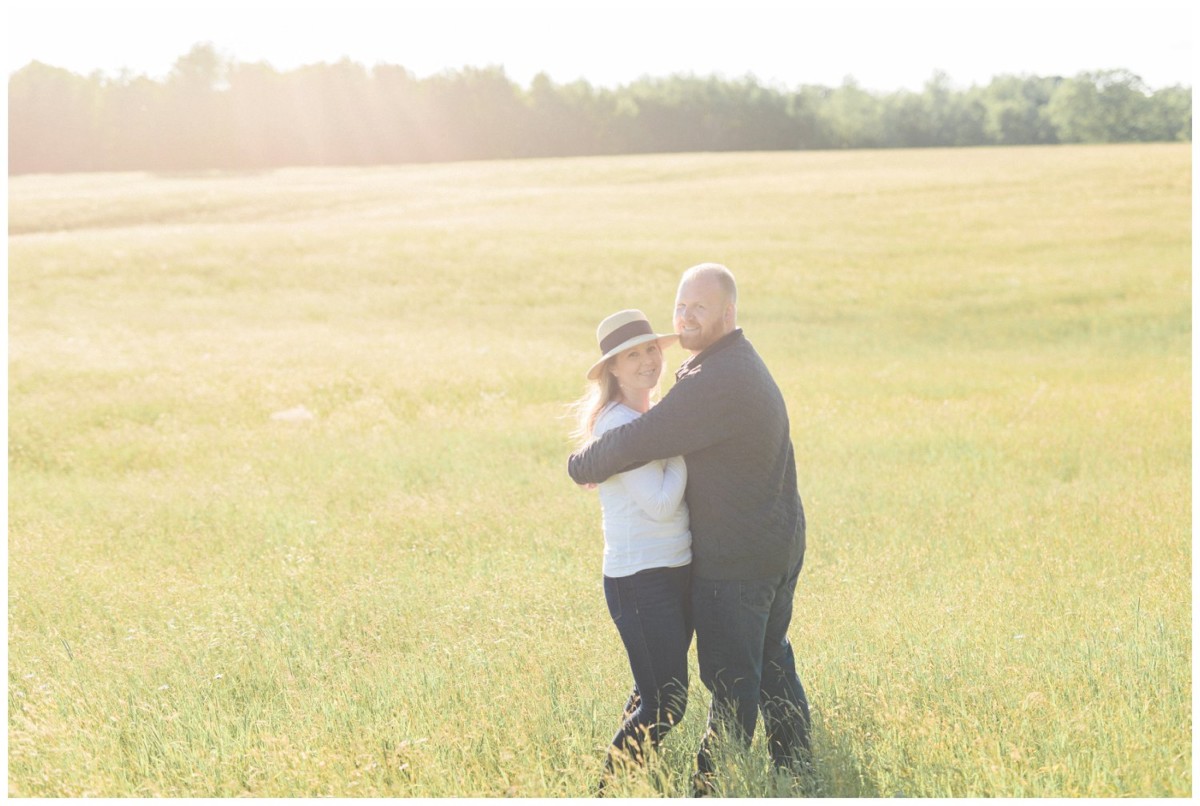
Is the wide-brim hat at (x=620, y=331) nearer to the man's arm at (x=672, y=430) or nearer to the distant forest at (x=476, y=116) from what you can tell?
the man's arm at (x=672, y=430)

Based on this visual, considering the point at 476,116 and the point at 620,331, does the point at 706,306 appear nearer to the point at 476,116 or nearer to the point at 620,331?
the point at 620,331

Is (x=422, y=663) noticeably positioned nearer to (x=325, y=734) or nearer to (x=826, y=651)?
(x=325, y=734)

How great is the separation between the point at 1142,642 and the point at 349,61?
Result: 80.8 metres

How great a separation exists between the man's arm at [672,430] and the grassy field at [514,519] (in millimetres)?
→ 1269

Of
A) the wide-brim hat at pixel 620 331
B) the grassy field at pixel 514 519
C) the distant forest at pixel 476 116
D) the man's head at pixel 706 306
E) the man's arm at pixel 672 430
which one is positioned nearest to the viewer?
the man's arm at pixel 672 430

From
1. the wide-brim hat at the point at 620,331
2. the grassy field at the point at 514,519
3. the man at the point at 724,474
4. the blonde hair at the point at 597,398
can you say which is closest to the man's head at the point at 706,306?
the man at the point at 724,474

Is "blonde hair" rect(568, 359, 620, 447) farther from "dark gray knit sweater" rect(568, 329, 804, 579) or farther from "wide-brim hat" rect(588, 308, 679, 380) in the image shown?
"dark gray knit sweater" rect(568, 329, 804, 579)

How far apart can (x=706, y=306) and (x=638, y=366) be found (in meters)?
0.38

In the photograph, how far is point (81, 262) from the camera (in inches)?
1066

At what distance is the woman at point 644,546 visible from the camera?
4.43 metres

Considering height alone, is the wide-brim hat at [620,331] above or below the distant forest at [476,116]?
below

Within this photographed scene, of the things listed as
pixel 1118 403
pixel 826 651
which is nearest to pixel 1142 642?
pixel 826 651

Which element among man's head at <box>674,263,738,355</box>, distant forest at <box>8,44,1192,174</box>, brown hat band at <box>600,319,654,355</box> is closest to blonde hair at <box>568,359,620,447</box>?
brown hat band at <box>600,319,654,355</box>

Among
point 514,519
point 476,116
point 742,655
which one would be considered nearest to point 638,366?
point 742,655
